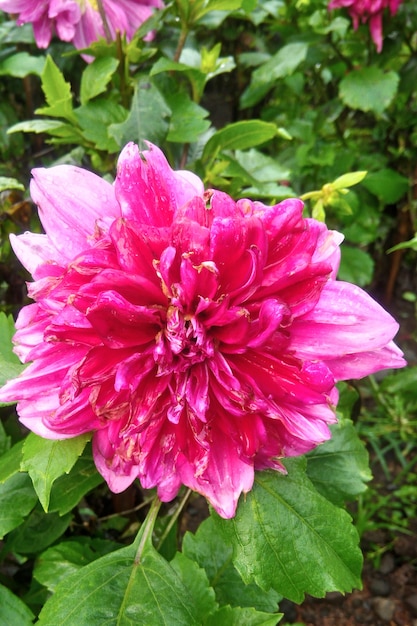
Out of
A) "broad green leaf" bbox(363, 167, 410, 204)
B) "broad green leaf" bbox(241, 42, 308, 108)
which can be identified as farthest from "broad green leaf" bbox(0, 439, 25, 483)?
"broad green leaf" bbox(363, 167, 410, 204)

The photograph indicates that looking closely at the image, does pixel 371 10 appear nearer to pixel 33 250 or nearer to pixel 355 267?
pixel 355 267

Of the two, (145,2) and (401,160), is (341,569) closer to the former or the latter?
(145,2)

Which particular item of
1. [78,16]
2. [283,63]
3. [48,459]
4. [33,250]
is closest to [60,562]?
[48,459]

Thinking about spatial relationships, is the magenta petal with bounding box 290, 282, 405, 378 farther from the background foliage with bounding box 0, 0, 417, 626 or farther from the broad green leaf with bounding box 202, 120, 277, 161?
the broad green leaf with bounding box 202, 120, 277, 161

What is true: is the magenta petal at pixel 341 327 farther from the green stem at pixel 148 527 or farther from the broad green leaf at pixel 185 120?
the broad green leaf at pixel 185 120

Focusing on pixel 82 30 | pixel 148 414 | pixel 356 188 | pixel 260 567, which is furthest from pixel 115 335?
pixel 356 188

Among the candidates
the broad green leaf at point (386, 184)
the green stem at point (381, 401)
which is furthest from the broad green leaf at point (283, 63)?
the green stem at point (381, 401)
